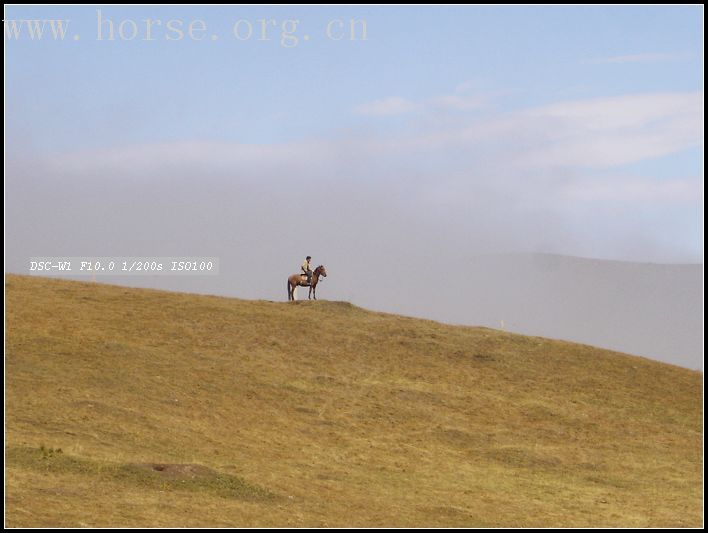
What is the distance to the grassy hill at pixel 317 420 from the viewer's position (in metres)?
25.5

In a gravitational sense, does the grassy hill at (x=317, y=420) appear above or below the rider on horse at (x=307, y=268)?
below

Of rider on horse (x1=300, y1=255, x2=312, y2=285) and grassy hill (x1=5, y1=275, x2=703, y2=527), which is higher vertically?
rider on horse (x1=300, y1=255, x2=312, y2=285)

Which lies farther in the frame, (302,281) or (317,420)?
(302,281)

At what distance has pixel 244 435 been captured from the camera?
110ft

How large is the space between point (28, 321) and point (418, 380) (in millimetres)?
16933

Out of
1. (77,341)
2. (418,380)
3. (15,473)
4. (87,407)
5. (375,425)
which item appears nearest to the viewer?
(15,473)

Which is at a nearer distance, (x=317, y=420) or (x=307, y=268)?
(x=317, y=420)

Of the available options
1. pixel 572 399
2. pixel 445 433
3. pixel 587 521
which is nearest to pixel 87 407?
pixel 445 433

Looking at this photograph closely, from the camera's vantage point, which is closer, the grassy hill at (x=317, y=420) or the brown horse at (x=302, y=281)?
the grassy hill at (x=317, y=420)

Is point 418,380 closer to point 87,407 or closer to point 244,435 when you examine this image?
point 244,435

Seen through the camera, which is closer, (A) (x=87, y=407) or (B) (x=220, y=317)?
(A) (x=87, y=407)

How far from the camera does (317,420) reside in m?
36.7

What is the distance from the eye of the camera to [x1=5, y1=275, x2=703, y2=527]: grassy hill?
25453 millimetres

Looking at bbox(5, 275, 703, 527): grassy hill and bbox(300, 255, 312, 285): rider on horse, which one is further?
bbox(300, 255, 312, 285): rider on horse
